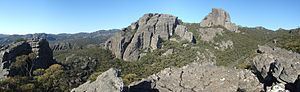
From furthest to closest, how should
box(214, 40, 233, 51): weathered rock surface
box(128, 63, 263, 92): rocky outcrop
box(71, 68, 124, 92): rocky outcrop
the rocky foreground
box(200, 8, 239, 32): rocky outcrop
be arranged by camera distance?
box(200, 8, 239, 32): rocky outcrop < box(214, 40, 233, 51): weathered rock surface < box(128, 63, 263, 92): rocky outcrop < the rocky foreground < box(71, 68, 124, 92): rocky outcrop

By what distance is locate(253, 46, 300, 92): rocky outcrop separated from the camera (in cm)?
3312

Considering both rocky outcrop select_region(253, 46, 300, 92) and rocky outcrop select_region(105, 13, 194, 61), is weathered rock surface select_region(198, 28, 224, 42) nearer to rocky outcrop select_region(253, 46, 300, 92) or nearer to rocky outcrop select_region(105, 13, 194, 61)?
rocky outcrop select_region(105, 13, 194, 61)

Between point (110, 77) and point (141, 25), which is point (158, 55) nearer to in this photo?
point (141, 25)

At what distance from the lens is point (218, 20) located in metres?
187

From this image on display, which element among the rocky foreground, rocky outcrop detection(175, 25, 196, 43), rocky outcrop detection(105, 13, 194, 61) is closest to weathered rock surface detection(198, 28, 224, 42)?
rocky outcrop detection(175, 25, 196, 43)

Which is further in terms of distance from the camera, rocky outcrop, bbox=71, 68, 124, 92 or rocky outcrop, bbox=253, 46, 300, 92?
rocky outcrop, bbox=253, 46, 300, 92

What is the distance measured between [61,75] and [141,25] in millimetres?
100448

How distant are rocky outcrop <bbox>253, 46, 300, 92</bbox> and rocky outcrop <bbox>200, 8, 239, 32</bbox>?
148195 mm

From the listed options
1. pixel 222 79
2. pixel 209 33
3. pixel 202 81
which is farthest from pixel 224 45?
pixel 222 79

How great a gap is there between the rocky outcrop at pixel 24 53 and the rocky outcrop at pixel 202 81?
46.5 metres

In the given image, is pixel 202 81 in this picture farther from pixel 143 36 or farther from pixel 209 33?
pixel 209 33

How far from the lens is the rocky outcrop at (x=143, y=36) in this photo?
154 m

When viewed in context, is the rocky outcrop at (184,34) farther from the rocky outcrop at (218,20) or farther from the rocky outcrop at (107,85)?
the rocky outcrop at (107,85)

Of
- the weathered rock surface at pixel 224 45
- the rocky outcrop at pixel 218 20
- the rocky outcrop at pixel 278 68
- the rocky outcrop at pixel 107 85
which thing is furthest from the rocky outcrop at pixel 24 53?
the rocky outcrop at pixel 218 20
